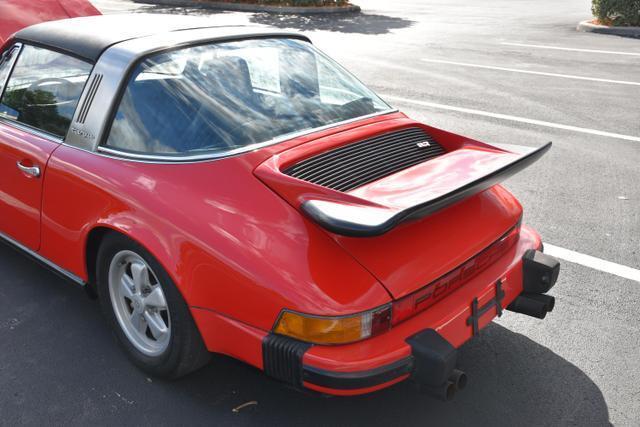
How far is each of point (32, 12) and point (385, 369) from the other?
5754mm

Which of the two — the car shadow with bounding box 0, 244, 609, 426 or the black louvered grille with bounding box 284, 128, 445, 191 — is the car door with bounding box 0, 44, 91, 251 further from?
the black louvered grille with bounding box 284, 128, 445, 191

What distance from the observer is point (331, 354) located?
248cm

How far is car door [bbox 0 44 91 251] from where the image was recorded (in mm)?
3490

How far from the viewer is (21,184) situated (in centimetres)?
363

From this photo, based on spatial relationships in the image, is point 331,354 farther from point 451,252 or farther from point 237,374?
point 237,374

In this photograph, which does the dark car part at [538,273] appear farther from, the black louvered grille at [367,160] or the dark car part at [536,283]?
the black louvered grille at [367,160]

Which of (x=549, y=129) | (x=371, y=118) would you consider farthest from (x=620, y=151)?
(x=371, y=118)

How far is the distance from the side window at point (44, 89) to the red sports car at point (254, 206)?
0.01 meters

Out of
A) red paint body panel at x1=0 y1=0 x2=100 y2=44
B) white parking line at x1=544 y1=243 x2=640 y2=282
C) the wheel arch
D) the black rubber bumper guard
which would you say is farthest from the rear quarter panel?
red paint body panel at x1=0 y1=0 x2=100 y2=44

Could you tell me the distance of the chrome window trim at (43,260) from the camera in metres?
3.47

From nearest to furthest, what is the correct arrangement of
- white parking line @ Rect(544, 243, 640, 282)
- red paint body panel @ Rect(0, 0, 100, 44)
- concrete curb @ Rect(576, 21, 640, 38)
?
white parking line @ Rect(544, 243, 640, 282)
red paint body panel @ Rect(0, 0, 100, 44)
concrete curb @ Rect(576, 21, 640, 38)

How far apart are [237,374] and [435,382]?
1.11m

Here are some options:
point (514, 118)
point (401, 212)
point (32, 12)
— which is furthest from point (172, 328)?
point (514, 118)

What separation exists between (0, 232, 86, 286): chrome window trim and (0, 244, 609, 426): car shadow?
12.6 inches
